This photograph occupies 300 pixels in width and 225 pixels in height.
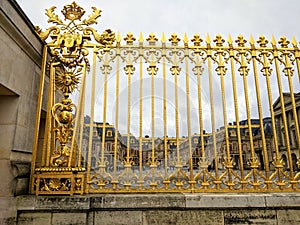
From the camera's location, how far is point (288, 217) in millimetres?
2850

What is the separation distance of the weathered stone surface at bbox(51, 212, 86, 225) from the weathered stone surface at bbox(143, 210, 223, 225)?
2.51 ft

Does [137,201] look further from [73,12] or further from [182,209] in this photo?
[73,12]

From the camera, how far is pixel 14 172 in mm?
2711

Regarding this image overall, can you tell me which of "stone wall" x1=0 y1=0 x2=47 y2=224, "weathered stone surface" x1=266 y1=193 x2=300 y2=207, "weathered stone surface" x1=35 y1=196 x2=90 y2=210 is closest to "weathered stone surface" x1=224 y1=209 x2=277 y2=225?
"weathered stone surface" x1=266 y1=193 x2=300 y2=207

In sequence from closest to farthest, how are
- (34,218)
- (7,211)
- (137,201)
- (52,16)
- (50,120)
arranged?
(7,211)
(34,218)
(137,201)
(50,120)
(52,16)

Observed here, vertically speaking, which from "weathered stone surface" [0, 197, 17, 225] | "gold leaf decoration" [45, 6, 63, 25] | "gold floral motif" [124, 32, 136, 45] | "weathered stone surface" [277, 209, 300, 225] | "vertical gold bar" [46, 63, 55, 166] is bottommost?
"weathered stone surface" [277, 209, 300, 225]

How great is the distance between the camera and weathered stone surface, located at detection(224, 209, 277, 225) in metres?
2.82

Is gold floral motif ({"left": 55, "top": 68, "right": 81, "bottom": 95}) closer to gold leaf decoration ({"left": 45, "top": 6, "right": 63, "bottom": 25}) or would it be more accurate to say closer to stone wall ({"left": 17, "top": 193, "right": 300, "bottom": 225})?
gold leaf decoration ({"left": 45, "top": 6, "right": 63, "bottom": 25})

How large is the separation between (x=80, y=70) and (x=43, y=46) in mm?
723

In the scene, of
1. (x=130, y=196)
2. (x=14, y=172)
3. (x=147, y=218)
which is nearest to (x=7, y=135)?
(x=14, y=172)

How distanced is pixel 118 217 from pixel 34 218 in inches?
39.7

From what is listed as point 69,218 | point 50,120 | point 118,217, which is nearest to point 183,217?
point 118,217

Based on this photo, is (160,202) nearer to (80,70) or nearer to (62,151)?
(62,151)

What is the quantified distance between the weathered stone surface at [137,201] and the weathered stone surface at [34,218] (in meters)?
0.56
